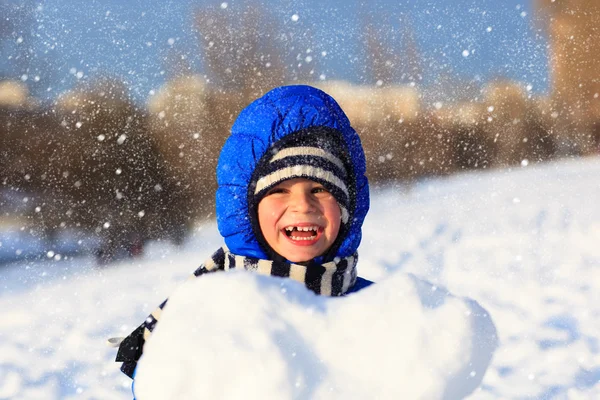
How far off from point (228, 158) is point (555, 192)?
7.68 meters

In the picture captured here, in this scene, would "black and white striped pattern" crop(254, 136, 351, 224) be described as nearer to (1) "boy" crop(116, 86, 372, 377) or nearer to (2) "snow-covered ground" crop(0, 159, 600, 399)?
(1) "boy" crop(116, 86, 372, 377)

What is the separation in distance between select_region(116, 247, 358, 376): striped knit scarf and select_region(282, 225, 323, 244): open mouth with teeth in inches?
2.5

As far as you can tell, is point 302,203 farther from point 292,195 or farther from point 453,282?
point 453,282

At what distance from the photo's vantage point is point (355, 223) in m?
1.76

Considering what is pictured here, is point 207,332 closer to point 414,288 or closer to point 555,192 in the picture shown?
point 414,288

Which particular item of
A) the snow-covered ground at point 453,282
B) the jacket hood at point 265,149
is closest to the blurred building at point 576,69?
the snow-covered ground at point 453,282

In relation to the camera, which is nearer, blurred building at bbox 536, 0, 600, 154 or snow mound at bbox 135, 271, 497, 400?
snow mound at bbox 135, 271, 497, 400

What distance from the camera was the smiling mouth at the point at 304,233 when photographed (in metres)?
1.58

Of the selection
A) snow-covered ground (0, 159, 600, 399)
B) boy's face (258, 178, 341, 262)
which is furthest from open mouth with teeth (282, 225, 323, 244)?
snow-covered ground (0, 159, 600, 399)

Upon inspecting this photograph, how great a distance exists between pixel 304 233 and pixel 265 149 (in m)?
0.24

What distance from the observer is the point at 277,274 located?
1.58 meters

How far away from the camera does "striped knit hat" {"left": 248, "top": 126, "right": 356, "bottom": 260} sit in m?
1.56

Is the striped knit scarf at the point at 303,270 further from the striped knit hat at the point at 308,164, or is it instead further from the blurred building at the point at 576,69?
the blurred building at the point at 576,69

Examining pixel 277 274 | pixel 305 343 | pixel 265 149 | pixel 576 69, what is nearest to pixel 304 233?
pixel 277 274
